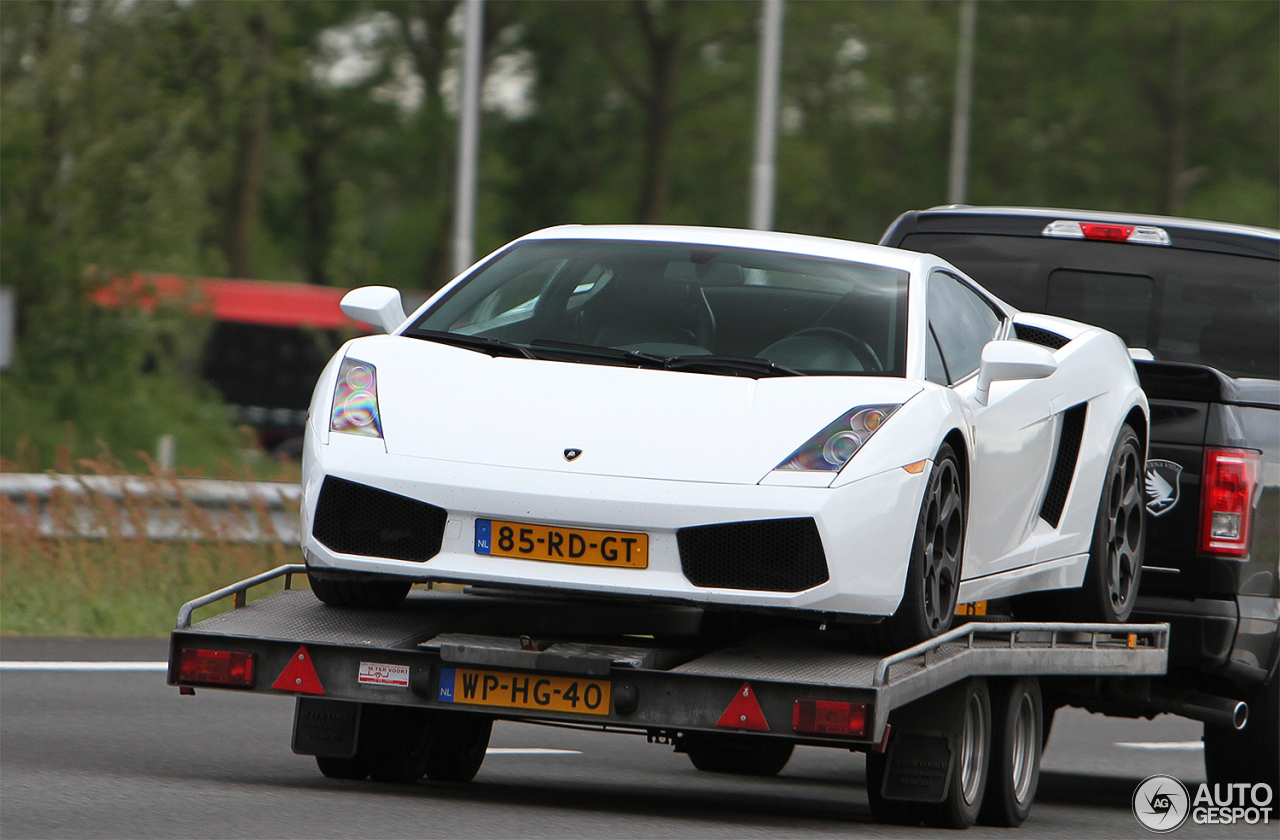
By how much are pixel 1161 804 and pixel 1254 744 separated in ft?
1.51

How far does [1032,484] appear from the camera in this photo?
7328mm

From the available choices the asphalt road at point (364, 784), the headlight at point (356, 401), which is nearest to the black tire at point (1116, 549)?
the asphalt road at point (364, 784)

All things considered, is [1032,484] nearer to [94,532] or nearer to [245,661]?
[245,661]

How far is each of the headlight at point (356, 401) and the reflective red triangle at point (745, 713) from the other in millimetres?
1311

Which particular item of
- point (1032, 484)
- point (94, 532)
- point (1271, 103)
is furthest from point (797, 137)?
point (1032, 484)

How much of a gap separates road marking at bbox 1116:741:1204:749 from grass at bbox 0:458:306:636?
197 inches

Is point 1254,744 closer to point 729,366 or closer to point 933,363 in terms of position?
point 933,363

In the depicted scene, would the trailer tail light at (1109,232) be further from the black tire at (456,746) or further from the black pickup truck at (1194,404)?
the black tire at (456,746)

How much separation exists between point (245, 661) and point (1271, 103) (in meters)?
46.8

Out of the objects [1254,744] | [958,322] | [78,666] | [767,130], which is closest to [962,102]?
[767,130]

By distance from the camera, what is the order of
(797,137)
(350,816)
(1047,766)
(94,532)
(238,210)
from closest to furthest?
(350,816), (1047,766), (94,532), (238,210), (797,137)

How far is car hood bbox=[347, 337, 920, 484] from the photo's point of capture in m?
5.97

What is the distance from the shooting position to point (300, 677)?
6.25 meters

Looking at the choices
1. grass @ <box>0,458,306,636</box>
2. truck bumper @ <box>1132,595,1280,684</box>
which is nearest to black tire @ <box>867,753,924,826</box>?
truck bumper @ <box>1132,595,1280,684</box>
